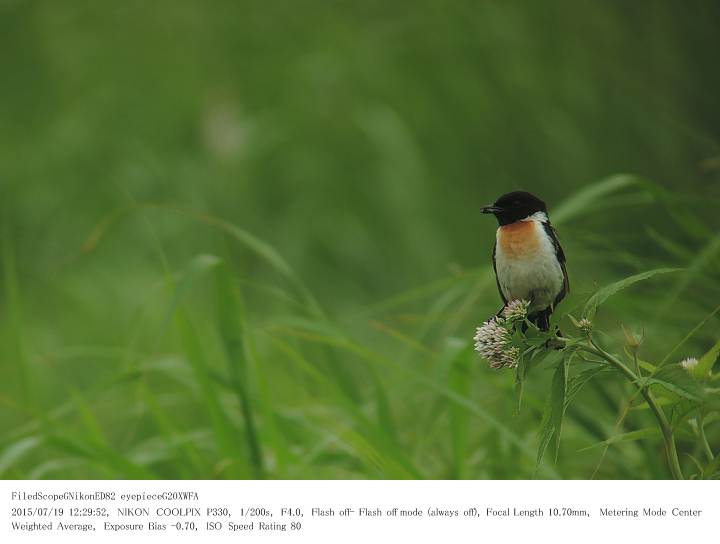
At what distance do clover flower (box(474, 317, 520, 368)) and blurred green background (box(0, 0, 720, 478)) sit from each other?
8 cm

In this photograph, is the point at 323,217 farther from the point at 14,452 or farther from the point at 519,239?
the point at 519,239

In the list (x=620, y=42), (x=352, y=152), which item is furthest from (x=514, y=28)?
(x=352, y=152)

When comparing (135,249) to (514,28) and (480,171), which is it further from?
(514,28)

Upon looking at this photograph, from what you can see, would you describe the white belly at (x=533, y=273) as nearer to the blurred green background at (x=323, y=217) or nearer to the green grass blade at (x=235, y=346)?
the blurred green background at (x=323, y=217)

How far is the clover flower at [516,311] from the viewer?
0.64 metres

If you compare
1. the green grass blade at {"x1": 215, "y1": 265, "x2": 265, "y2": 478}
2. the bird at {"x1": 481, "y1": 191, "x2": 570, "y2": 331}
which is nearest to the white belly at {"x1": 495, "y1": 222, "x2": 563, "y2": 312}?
the bird at {"x1": 481, "y1": 191, "x2": 570, "y2": 331}

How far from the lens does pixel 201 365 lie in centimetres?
108

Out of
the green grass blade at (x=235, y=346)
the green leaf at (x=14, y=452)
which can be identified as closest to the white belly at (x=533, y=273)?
the green grass blade at (x=235, y=346)

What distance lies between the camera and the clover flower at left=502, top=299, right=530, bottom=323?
644 mm

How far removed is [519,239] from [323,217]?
1.87 meters

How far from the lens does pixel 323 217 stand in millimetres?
2592

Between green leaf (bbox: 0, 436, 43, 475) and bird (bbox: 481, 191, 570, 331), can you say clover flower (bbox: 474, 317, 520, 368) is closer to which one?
bird (bbox: 481, 191, 570, 331)
